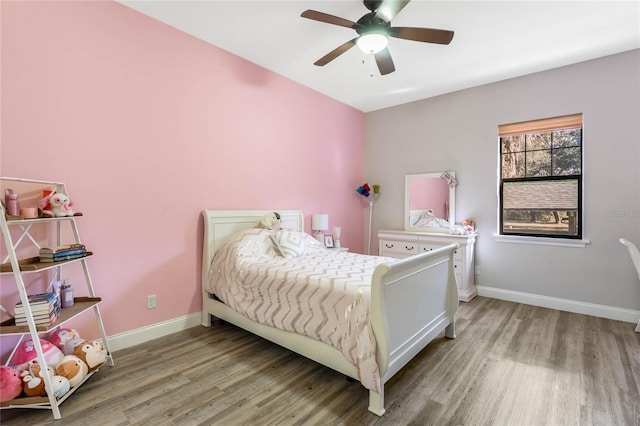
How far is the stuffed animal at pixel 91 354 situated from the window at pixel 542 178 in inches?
174

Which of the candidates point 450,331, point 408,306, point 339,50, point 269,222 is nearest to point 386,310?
point 408,306

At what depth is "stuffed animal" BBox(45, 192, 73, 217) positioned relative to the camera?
191 cm

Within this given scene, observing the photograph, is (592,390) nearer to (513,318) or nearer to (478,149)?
(513,318)

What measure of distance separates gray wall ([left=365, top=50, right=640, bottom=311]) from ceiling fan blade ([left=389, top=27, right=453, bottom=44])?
2.13m

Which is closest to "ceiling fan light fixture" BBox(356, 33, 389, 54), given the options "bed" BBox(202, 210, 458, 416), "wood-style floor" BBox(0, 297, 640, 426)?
"bed" BBox(202, 210, 458, 416)

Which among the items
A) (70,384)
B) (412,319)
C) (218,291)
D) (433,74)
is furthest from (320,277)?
(433,74)

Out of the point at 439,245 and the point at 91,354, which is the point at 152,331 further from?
the point at 439,245

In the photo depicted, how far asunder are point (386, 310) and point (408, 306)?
340mm

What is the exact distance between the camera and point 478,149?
3.87m

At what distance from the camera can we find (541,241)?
3.47 metres

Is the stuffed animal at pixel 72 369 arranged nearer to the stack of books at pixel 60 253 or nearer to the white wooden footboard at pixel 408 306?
the stack of books at pixel 60 253

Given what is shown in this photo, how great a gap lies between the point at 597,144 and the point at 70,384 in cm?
507

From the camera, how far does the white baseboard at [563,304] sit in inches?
118

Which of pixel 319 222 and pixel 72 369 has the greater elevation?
pixel 319 222
